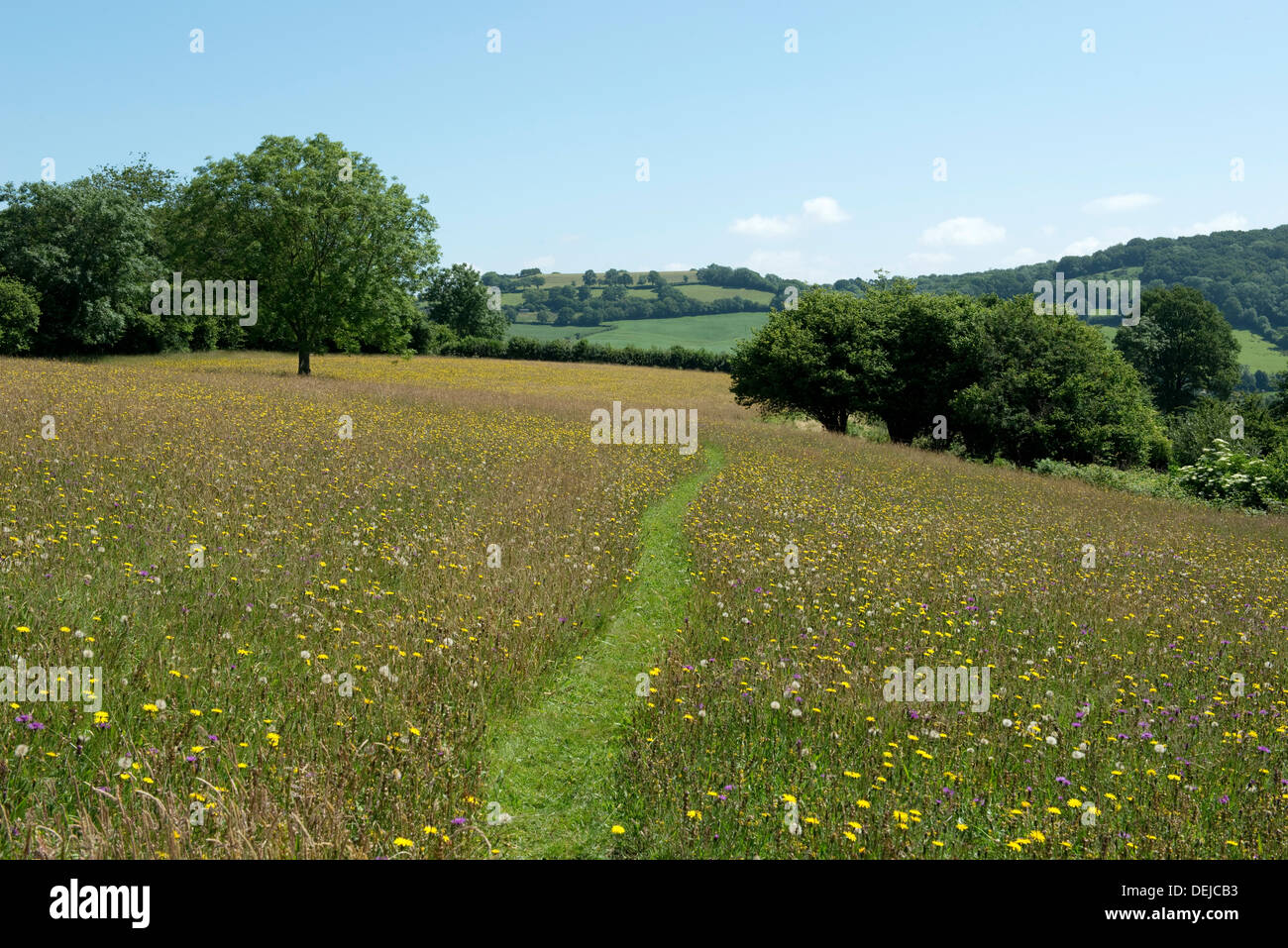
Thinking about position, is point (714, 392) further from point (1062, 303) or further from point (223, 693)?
point (223, 693)

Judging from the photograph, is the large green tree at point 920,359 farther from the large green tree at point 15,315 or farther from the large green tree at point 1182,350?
the large green tree at point 1182,350

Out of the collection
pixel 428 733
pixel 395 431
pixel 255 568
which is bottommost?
pixel 428 733

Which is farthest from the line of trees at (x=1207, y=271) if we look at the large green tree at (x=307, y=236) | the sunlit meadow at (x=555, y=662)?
the sunlit meadow at (x=555, y=662)

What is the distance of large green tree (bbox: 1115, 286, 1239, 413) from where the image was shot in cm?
7412

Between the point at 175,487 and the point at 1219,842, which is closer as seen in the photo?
the point at 1219,842

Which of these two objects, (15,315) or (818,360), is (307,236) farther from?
(818,360)

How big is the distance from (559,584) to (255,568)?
10.3 ft

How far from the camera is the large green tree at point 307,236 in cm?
4084

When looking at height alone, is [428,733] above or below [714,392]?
below

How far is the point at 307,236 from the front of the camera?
136 feet

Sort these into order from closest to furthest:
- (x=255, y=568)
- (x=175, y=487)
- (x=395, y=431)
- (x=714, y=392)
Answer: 1. (x=255, y=568)
2. (x=175, y=487)
3. (x=395, y=431)
4. (x=714, y=392)

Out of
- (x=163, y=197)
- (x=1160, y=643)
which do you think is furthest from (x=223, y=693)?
(x=163, y=197)

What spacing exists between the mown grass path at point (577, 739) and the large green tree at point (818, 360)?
30.0 meters

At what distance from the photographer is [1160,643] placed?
29.2 ft
